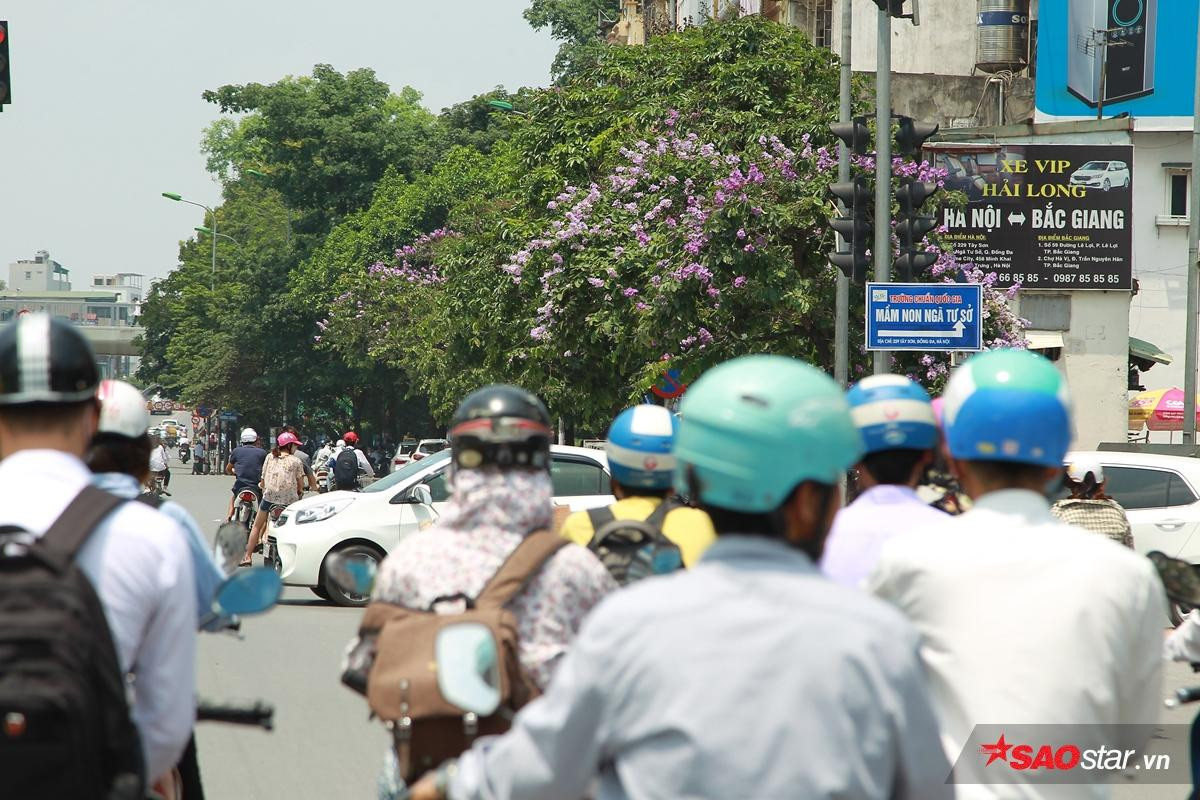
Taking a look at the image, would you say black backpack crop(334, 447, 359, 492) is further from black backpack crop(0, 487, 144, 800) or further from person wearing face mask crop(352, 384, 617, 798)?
black backpack crop(0, 487, 144, 800)

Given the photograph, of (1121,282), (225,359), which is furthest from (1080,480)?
(225,359)

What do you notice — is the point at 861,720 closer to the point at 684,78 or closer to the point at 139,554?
the point at 139,554

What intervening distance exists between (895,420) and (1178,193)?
36.3 metres

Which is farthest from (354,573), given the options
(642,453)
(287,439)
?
(287,439)

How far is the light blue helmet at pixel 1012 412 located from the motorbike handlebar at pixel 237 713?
1607 mm

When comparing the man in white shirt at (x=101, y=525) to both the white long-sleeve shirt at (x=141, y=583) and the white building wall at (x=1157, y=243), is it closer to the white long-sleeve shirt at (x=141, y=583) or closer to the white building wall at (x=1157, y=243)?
the white long-sleeve shirt at (x=141, y=583)

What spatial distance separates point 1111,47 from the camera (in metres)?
37.8

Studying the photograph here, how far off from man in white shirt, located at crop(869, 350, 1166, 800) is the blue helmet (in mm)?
866

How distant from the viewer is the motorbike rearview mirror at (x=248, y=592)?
3.79m

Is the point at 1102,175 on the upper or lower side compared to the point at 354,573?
upper

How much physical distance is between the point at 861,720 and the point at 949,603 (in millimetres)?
892

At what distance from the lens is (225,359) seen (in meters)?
70.6

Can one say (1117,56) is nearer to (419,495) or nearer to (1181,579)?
(419,495)

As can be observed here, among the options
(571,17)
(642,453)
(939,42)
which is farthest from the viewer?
(571,17)
